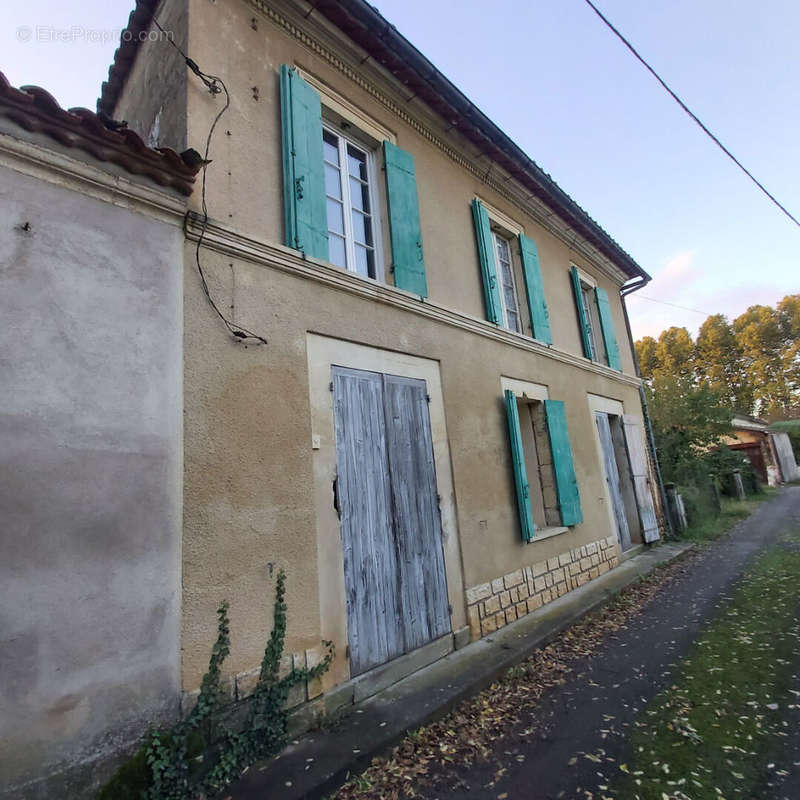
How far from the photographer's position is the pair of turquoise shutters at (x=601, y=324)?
7.50m

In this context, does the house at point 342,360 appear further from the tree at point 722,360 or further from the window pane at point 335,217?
the tree at point 722,360

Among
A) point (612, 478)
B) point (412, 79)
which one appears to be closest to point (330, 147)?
point (412, 79)

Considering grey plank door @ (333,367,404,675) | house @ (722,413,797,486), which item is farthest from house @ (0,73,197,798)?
house @ (722,413,797,486)

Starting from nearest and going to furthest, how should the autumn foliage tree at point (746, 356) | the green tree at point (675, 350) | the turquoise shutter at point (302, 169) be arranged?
the turquoise shutter at point (302, 169)
the autumn foliage tree at point (746, 356)
the green tree at point (675, 350)

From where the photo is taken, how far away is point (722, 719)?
2775 millimetres

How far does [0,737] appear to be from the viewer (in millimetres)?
1848

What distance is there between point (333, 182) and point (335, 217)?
39 cm

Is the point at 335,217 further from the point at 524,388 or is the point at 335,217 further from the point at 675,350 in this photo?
the point at 675,350

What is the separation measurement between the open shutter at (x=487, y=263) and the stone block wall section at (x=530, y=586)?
120 inches

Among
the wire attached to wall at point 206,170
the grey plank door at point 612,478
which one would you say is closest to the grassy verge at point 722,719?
the grey plank door at point 612,478

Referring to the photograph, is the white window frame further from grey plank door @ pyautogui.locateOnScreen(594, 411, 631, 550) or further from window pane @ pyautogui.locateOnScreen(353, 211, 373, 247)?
grey plank door @ pyautogui.locateOnScreen(594, 411, 631, 550)

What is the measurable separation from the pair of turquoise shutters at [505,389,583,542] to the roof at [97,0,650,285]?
329 cm

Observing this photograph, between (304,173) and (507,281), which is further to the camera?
(507,281)

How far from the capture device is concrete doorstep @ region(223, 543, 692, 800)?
7.62ft
